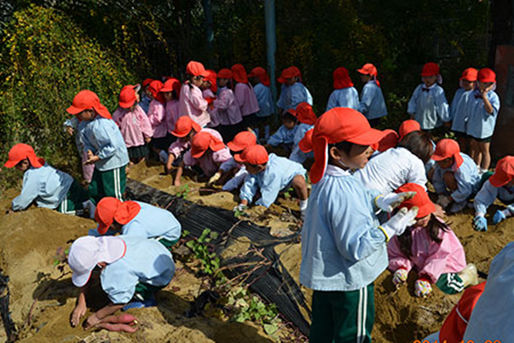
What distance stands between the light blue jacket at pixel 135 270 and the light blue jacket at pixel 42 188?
2.23 m

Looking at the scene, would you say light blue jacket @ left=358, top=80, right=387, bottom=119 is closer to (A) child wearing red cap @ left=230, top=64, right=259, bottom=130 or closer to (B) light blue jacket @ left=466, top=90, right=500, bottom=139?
(B) light blue jacket @ left=466, top=90, right=500, bottom=139

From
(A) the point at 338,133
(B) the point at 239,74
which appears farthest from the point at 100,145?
(A) the point at 338,133

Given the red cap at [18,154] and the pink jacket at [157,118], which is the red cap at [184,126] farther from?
the red cap at [18,154]

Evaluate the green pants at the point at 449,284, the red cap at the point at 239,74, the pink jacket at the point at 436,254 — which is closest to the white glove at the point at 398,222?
the green pants at the point at 449,284

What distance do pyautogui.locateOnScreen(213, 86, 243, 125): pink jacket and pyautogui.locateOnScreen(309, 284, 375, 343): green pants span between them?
4.88m

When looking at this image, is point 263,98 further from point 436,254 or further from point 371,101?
point 436,254

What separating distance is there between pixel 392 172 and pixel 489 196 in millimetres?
1158

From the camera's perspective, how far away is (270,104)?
25.9ft

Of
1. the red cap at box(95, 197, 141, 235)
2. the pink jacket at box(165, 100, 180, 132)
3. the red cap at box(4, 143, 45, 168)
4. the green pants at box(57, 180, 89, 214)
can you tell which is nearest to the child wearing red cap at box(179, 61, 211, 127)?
the pink jacket at box(165, 100, 180, 132)

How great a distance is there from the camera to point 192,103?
6.38 metres

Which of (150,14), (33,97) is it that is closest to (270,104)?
(150,14)

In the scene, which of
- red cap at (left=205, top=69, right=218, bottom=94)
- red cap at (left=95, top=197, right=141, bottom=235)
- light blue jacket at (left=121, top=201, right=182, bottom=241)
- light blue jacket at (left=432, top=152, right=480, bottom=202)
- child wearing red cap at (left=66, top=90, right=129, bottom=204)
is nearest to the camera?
red cap at (left=95, top=197, right=141, bottom=235)

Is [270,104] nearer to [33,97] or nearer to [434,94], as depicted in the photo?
[434,94]

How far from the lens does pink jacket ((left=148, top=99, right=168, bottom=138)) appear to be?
22.0ft
